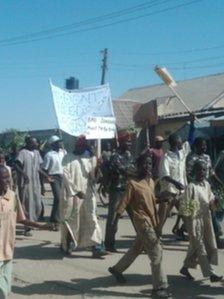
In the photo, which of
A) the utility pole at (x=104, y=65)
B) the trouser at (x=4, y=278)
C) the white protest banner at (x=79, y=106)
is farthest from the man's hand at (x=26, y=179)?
the utility pole at (x=104, y=65)

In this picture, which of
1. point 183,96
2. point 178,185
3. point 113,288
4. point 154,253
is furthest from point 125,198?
point 183,96

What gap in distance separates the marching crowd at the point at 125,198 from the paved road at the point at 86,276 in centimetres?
19

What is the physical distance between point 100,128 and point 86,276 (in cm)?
241

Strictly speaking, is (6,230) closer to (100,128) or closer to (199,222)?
(199,222)

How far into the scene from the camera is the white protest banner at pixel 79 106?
28.6 ft

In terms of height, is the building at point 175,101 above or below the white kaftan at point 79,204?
above

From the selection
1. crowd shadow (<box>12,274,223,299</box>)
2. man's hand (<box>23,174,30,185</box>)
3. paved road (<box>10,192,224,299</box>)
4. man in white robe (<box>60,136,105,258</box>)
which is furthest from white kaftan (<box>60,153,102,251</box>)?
man's hand (<box>23,174,30,185</box>)

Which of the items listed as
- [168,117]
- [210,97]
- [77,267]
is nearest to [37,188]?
[77,267]

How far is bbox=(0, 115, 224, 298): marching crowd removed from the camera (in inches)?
247

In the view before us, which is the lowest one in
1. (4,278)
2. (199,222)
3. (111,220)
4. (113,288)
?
(113,288)

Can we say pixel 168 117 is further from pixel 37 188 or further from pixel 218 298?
pixel 218 298

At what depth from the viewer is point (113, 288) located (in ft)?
22.1

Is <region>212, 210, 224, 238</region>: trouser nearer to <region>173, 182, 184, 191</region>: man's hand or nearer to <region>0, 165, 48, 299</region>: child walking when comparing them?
<region>173, 182, 184, 191</region>: man's hand

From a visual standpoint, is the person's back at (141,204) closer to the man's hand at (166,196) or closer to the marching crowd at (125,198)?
the marching crowd at (125,198)
